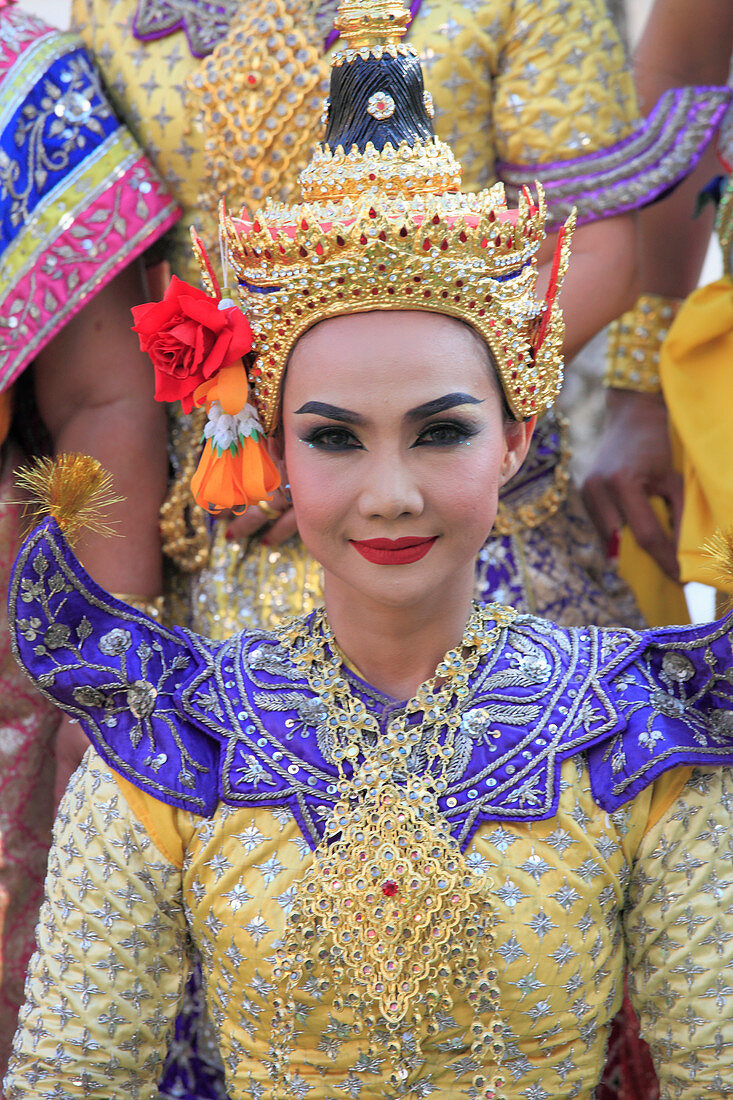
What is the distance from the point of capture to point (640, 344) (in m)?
2.36

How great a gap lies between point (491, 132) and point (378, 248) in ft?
2.54

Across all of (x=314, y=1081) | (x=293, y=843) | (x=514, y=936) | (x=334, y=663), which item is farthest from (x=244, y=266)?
(x=314, y=1081)

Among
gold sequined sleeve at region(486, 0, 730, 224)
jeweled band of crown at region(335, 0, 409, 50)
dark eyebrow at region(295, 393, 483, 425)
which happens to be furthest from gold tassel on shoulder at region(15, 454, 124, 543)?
gold sequined sleeve at region(486, 0, 730, 224)

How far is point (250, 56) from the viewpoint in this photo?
1.87 metres

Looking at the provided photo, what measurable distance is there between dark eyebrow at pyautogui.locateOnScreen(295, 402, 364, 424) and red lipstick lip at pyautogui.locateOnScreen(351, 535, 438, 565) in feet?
0.40

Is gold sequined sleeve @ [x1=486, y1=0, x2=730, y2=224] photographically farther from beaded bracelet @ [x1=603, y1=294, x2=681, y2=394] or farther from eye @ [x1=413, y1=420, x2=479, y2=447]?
eye @ [x1=413, y1=420, x2=479, y2=447]

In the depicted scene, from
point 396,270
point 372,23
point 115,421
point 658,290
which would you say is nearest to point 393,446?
point 396,270

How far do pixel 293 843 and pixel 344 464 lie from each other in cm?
39

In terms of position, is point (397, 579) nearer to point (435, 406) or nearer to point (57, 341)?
point (435, 406)

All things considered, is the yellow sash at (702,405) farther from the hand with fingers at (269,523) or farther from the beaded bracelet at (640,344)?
the hand with fingers at (269,523)

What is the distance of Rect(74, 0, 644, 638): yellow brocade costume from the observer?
190 cm

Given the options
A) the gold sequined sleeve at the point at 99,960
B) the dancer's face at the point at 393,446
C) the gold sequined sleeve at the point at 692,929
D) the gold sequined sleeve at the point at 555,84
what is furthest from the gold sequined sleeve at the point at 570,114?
the gold sequined sleeve at the point at 99,960

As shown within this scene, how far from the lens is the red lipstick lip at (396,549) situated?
1325 millimetres

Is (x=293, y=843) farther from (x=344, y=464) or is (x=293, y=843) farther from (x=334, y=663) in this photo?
(x=344, y=464)
